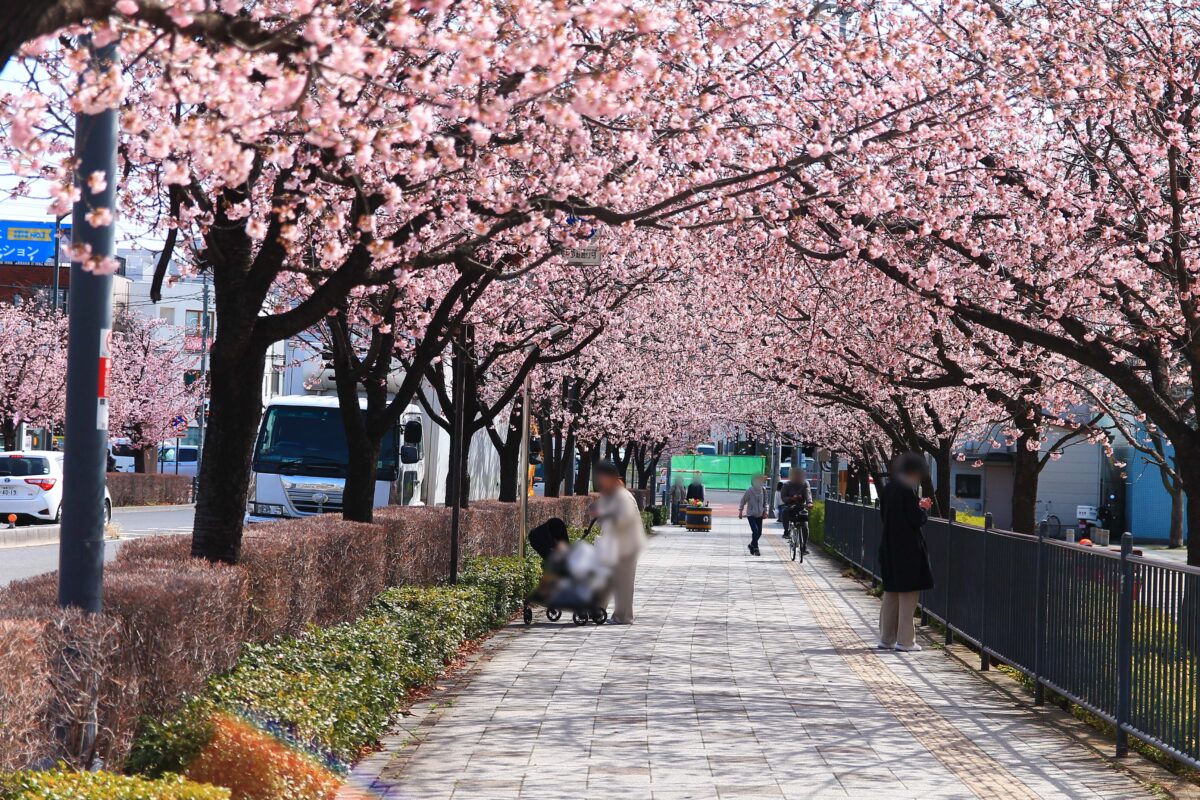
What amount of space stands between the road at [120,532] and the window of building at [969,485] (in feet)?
104

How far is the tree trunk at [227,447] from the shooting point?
8.66 metres

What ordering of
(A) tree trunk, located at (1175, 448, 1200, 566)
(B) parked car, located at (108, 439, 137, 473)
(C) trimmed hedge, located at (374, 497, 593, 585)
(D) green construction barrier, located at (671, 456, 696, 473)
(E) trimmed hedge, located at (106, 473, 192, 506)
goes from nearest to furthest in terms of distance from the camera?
(A) tree trunk, located at (1175, 448, 1200, 566)
(C) trimmed hedge, located at (374, 497, 593, 585)
(E) trimmed hedge, located at (106, 473, 192, 506)
(B) parked car, located at (108, 439, 137, 473)
(D) green construction barrier, located at (671, 456, 696, 473)

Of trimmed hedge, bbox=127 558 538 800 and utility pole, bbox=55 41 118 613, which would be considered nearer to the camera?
utility pole, bbox=55 41 118 613

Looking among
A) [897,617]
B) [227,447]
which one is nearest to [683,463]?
[897,617]

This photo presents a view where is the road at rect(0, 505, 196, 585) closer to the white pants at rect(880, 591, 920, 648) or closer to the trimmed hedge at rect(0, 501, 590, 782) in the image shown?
the trimmed hedge at rect(0, 501, 590, 782)

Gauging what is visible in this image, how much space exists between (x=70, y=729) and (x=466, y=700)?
4777 mm

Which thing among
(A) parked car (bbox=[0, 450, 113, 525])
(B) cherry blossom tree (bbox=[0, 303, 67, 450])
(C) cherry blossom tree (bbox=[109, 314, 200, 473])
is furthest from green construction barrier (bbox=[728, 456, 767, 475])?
(A) parked car (bbox=[0, 450, 113, 525])

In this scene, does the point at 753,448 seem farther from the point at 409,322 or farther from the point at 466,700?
the point at 466,700

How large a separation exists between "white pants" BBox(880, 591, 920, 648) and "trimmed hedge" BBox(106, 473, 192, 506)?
33108 millimetres

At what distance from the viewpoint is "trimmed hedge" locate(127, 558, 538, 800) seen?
20.1 feet

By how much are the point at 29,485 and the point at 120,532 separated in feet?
7.14

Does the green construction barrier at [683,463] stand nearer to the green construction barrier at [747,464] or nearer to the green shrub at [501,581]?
the green construction barrier at [747,464]

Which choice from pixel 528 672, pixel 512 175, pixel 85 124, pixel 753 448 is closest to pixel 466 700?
pixel 528 672

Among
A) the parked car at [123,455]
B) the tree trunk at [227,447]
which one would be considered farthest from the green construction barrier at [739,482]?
the tree trunk at [227,447]
